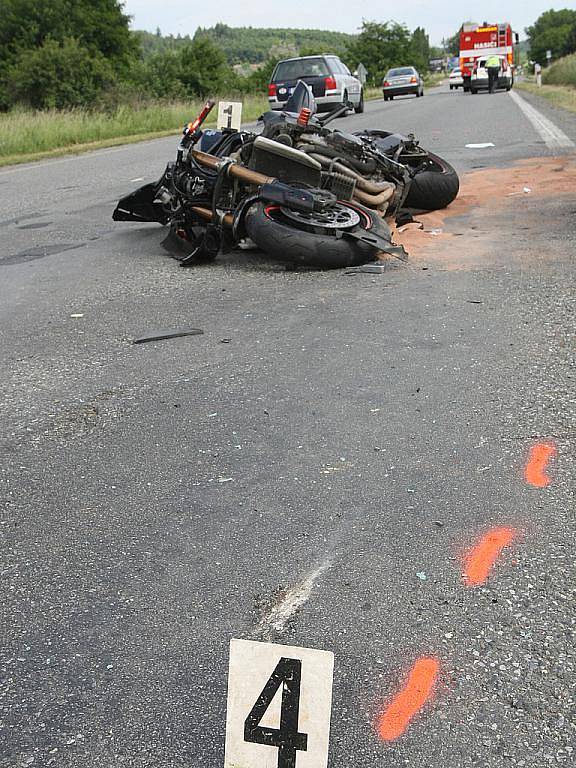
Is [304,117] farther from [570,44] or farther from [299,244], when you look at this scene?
[570,44]

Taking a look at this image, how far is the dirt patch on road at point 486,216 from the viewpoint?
297 inches

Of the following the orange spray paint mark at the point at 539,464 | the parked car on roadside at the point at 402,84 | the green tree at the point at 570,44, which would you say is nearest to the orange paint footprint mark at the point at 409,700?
the orange spray paint mark at the point at 539,464

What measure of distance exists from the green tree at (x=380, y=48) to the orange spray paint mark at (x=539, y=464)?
78.5 m

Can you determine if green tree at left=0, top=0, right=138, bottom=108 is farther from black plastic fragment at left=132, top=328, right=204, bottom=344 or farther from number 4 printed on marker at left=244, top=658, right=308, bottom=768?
number 4 printed on marker at left=244, top=658, right=308, bottom=768

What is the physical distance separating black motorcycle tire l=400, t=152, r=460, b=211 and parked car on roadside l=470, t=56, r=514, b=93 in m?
35.6

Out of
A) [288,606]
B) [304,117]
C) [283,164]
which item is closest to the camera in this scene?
[288,606]

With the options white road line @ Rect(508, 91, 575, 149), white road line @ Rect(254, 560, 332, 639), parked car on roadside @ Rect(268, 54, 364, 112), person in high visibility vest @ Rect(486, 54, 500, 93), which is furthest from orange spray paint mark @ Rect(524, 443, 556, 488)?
person in high visibility vest @ Rect(486, 54, 500, 93)

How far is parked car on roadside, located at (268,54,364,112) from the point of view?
26.1m

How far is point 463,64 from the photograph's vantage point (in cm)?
4928

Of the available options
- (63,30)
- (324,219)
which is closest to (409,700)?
(324,219)

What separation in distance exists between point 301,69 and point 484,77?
1876cm

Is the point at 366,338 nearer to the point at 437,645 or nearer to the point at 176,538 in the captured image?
the point at 176,538

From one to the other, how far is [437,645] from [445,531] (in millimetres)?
628

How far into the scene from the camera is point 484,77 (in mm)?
42656
